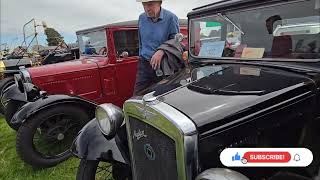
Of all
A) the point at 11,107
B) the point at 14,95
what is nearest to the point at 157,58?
the point at 14,95

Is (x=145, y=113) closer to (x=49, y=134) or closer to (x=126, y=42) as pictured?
(x=49, y=134)

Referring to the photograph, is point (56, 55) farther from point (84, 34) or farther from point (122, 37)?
point (122, 37)

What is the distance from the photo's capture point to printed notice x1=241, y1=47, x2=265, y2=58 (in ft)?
8.07

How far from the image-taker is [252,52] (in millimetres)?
2520

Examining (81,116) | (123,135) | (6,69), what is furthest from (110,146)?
(6,69)

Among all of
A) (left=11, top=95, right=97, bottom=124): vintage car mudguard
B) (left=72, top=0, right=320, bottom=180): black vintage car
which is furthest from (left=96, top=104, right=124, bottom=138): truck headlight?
(left=11, top=95, right=97, bottom=124): vintage car mudguard

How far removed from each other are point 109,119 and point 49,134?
1822mm

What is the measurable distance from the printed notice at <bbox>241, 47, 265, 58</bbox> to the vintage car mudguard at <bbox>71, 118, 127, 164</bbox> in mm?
1194

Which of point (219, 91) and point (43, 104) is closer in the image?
point (219, 91)

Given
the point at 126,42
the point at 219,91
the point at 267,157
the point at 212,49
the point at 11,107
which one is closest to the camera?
the point at 267,157

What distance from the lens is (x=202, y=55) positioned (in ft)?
10.1

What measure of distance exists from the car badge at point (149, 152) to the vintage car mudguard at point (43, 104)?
2.08 metres

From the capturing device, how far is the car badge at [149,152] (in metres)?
2.14

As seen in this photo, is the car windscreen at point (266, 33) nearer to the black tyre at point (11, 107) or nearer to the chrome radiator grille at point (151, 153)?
the chrome radiator grille at point (151, 153)
